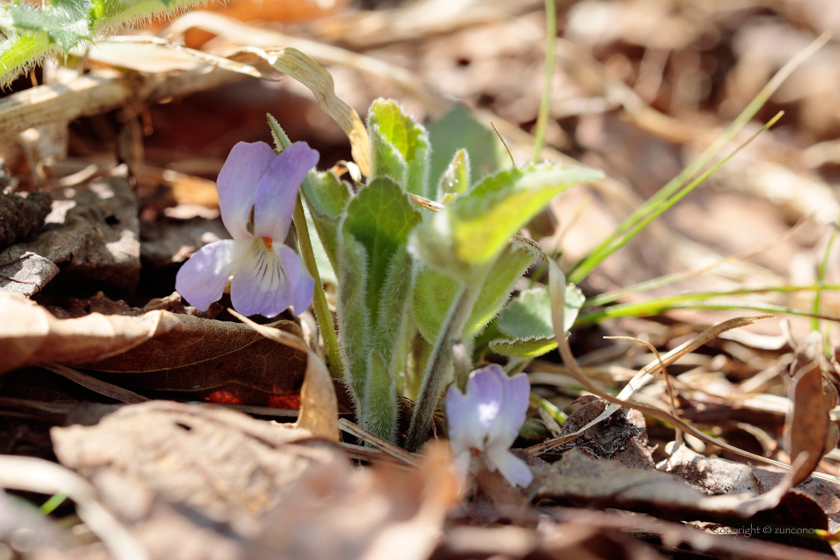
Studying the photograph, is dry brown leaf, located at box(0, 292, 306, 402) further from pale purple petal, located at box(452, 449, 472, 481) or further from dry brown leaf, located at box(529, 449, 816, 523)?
dry brown leaf, located at box(529, 449, 816, 523)

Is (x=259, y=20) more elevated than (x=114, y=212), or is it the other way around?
→ (x=259, y=20)

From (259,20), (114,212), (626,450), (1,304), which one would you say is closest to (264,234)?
(1,304)

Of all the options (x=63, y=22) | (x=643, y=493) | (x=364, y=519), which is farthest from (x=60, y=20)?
(x=643, y=493)

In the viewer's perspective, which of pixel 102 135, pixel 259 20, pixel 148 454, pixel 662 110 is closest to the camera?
pixel 148 454

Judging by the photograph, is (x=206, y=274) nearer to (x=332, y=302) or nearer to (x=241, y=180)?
(x=241, y=180)

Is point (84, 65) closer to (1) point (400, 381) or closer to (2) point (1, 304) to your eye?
(2) point (1, 304)

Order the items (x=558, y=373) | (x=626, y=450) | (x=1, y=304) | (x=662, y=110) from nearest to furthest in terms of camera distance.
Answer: (x=1, y=304) → (x=626, y=450) → (x=558, y=373) → (x=662, y=110)

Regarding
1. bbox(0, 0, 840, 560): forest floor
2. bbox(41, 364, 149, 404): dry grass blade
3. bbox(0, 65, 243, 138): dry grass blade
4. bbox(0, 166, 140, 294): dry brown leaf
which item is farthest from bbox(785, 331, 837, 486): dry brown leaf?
bbox(0, 65, 243, 138): dry grass blade
